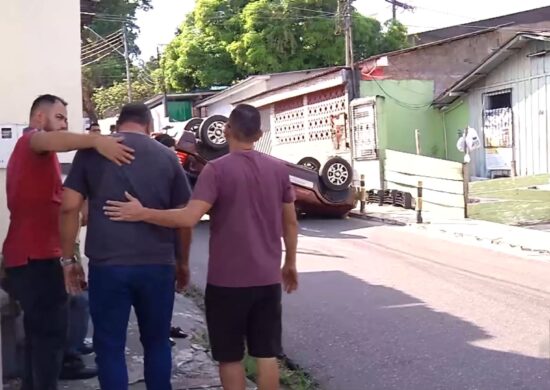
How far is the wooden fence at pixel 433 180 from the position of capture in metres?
16.9

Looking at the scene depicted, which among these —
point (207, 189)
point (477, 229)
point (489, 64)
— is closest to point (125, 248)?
point (207, 189)

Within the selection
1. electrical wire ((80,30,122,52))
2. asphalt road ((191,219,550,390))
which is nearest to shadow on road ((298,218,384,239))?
asphalt road ((191,219,550,390))

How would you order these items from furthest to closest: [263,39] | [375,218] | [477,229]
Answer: [263,39], [375,218], [477,229]

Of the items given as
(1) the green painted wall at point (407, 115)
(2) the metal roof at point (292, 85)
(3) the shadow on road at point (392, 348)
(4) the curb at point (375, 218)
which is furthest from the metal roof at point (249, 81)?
(3) the shadow on road at point (392, 348)

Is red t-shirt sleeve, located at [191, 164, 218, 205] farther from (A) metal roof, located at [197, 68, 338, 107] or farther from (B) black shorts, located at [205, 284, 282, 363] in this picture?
(A) metal roof, located at [197, 68, 338, 107]

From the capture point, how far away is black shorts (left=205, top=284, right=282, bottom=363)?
4418 mm

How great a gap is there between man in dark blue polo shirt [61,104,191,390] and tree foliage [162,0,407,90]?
111 feet

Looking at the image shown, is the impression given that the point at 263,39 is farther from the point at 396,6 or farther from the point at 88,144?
the point at 88,144

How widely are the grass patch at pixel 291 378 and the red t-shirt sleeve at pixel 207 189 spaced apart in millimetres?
1738

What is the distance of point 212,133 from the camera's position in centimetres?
1608

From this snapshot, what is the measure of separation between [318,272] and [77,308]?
5642mm

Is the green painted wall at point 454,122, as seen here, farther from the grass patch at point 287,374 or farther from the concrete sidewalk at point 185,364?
the grass patch at point 287,374

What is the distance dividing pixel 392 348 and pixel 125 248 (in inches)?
124

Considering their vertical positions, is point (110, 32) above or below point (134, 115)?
above
